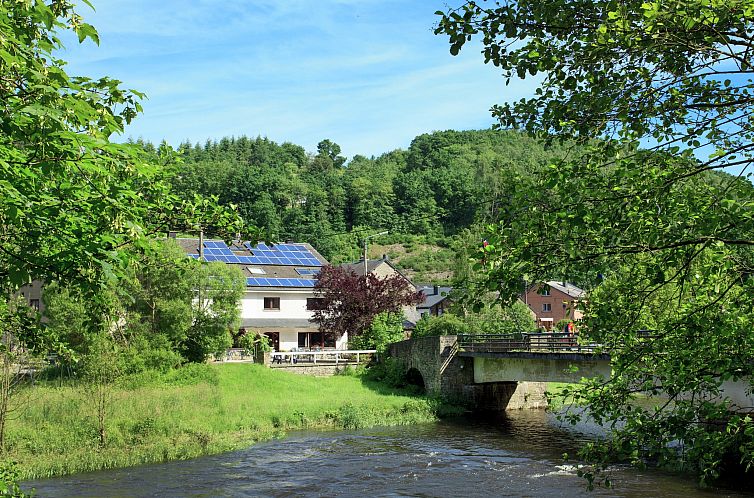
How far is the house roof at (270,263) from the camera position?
50.1 metres

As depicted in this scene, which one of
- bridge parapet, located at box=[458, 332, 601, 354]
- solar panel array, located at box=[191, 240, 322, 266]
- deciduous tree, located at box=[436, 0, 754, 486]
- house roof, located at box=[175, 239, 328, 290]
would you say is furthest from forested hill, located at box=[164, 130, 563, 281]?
deciduous tree, located at box=[436, 0, 754, 486]

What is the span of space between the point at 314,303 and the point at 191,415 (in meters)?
21.3

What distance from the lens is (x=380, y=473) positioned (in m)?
22.3

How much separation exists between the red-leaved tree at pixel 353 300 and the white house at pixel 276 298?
248 centimetres

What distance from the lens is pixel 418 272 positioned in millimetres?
99188

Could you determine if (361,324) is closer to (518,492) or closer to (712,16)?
(518,492)

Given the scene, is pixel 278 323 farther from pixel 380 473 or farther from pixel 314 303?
pixel 380 473

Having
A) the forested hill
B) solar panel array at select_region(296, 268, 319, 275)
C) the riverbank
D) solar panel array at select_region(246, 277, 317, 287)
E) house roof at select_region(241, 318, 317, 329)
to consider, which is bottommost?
the riverbank

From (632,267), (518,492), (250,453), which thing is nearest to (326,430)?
(250,453)

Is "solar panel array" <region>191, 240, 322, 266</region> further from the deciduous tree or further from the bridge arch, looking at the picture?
the deciduous tree

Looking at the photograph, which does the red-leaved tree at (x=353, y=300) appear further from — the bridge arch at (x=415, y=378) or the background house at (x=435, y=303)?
the background house at (x=435, y=303)

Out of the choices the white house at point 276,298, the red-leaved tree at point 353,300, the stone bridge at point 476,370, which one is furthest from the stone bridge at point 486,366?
the white house at point 276,298

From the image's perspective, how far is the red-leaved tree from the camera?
45.3 m

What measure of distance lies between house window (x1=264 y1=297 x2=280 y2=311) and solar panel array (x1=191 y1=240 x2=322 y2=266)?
3628 millimetres
